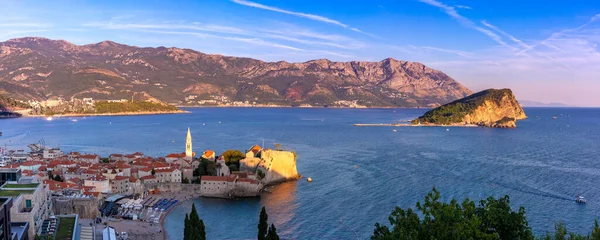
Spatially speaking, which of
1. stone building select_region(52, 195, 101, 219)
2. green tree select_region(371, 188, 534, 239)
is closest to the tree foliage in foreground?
green tree select_region(371, 188, 534, 239)

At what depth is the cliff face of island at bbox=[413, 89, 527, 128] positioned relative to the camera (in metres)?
122

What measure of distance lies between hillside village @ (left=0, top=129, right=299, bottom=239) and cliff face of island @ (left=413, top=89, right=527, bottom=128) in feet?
283

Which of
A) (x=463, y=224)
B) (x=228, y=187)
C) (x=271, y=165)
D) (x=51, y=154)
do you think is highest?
(x=463, y=224)

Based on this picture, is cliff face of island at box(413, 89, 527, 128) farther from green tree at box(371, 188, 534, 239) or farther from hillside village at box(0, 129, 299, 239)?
green tree at box(371, 188, 534, 239)

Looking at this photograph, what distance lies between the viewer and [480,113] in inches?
5084

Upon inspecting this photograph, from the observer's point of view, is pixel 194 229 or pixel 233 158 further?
pixel 233 158

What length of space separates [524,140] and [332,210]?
61769 mm

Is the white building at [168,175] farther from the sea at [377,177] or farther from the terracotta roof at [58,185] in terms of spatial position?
the terracotta roof at [58,185]

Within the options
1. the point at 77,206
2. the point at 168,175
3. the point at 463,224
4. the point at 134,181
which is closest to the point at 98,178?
the point at 134,181

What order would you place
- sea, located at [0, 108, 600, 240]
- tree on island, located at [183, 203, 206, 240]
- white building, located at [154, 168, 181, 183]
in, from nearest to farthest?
tree on island, located at [183, 203, 206, 240], sea, located at [0, 108, 600, 240], white building, located at [154, 168, 181, 183]

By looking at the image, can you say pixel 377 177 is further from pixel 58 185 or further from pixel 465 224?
pixel 465 224

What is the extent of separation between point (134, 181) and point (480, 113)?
11190 cm

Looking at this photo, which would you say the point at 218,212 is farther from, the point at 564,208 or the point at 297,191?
the point at 564,208

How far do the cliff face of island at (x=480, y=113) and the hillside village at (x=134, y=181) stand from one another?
8622 cm
